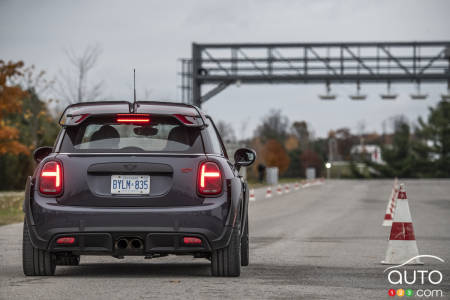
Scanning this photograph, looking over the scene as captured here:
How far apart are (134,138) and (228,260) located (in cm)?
142

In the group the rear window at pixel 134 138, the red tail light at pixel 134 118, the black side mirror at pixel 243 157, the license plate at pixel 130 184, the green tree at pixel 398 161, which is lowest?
the green tree at pixel 398 161

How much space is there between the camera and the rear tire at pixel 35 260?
858 cm

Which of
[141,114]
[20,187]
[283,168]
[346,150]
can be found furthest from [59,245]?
[346,150]

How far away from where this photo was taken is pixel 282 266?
10.2 m

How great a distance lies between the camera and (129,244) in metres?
8.16

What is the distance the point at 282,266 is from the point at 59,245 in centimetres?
295

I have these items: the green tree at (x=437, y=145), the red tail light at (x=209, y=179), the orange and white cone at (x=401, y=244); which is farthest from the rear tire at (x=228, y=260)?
the green tree at (x=437, y=145)

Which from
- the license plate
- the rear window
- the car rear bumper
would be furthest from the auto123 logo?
the license plate

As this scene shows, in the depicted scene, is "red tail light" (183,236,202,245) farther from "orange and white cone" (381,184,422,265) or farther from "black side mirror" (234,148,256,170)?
"orange and white cone" (381,184,422,265)

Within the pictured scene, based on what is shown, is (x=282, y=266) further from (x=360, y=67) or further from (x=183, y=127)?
(x=360, y=67)

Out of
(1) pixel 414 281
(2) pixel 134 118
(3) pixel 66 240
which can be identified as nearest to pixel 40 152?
(2) pixel 134 118

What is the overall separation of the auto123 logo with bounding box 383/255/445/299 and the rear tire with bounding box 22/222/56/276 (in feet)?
10.3

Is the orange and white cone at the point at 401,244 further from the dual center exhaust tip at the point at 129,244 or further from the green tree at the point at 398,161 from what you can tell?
the green tree at the point at 398,161

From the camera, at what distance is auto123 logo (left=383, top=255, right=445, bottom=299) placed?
7.64 metres
